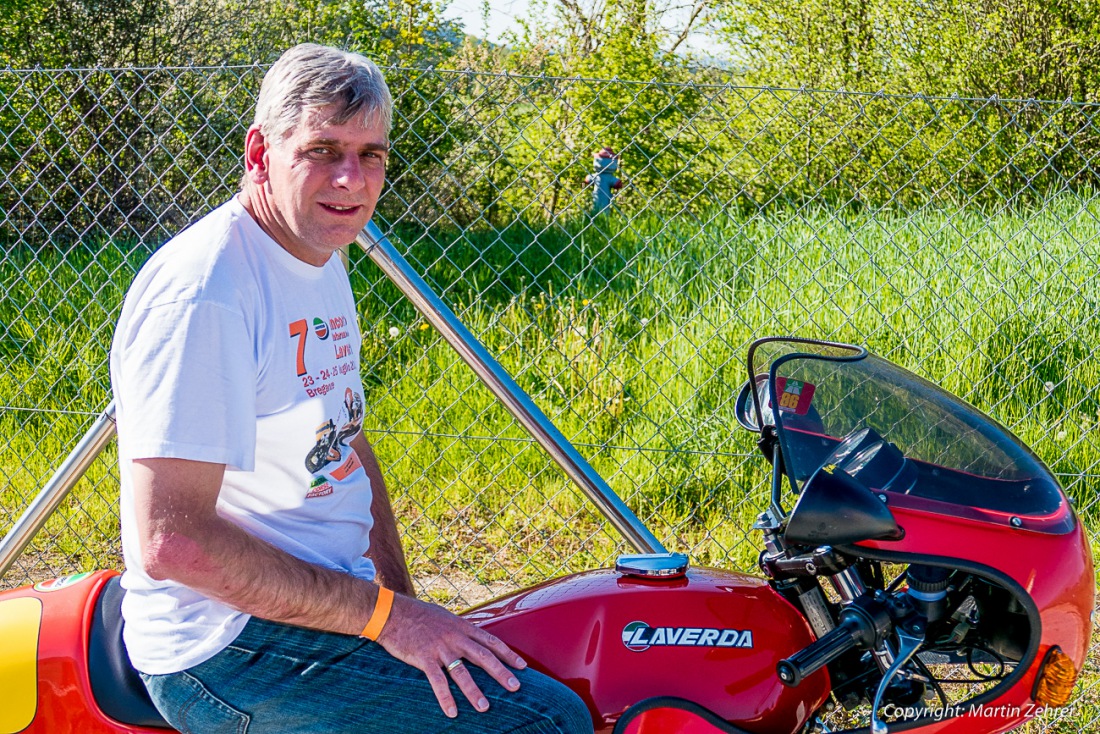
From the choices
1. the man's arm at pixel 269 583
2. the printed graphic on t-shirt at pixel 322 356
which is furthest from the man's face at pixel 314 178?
the man's arm at pixel 269 583

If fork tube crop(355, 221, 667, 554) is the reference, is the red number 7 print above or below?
above

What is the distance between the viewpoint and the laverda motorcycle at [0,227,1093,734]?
1567mm

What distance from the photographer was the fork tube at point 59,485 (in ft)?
8.27

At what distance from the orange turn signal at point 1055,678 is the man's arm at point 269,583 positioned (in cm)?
77

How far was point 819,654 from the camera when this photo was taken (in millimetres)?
1558

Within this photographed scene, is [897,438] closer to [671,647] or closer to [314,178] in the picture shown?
[671,647]

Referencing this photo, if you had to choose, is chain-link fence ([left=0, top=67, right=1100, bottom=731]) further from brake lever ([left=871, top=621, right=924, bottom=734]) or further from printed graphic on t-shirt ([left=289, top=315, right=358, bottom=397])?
brake lever ([left=871, top=621, right=924, bottom=734])

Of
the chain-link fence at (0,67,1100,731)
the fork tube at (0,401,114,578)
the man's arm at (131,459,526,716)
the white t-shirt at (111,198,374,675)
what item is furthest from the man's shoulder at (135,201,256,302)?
the chain-link fence at (0,67,1100,731)

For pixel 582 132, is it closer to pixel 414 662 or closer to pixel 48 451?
pixel 48 451

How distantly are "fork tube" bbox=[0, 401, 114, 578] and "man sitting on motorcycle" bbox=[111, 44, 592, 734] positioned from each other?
908mm

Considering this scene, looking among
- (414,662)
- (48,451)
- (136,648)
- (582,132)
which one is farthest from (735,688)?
(582,132)

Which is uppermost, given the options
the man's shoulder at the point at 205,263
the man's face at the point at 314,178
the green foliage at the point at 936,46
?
the green foliage at the point at 936,46

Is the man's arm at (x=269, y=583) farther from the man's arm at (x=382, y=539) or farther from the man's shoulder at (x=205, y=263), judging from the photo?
the man's arm at (x=382, y=539)

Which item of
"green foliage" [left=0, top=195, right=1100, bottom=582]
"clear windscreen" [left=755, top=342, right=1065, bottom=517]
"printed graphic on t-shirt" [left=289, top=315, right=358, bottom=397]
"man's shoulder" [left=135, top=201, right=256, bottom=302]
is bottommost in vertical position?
"green foliage" [left=0, top=195, right=1100, bottom=582]
